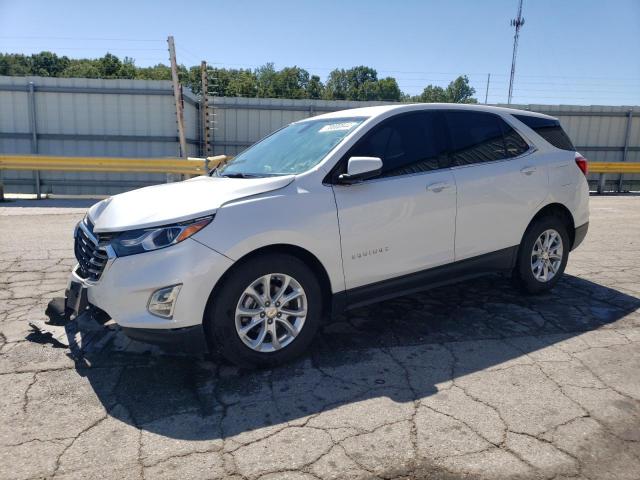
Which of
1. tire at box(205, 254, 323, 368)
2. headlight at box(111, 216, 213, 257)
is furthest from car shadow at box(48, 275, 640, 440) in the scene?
headlight at box(111, 216, 213, 257)

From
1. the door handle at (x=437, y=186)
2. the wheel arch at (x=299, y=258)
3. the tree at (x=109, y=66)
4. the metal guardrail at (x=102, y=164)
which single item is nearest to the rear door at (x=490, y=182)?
the door handle at (x=437, y=186)

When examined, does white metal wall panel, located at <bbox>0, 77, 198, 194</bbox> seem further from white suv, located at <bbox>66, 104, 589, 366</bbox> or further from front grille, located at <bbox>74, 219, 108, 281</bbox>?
white suv, located at <bbox>66, 104, 589, 366</bbox>

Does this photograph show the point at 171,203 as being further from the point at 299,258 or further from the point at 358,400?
the point at 358,400

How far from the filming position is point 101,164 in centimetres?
1341

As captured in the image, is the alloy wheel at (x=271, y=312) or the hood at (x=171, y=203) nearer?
the hood at (x=171, y=203)

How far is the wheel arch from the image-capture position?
126 inches

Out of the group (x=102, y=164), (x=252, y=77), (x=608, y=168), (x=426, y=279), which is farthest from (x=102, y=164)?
(x=252, y=77)

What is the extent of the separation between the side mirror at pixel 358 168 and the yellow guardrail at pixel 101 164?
33.2ft

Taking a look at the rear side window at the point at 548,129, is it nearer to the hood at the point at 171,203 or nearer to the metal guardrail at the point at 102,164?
the hood at the point at 171,203

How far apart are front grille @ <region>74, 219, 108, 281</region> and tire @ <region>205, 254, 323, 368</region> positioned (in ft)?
2.55

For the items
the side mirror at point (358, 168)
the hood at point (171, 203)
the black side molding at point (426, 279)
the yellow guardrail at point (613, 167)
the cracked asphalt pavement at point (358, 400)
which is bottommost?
the cracked asphalt pavement at point (358, 400)

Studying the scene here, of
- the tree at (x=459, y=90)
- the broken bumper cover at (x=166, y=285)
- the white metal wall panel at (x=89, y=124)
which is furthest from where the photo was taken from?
the tree at (x=459, y=90)

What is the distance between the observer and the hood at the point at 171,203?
10.3 feet

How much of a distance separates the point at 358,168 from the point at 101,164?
11.8 metres
